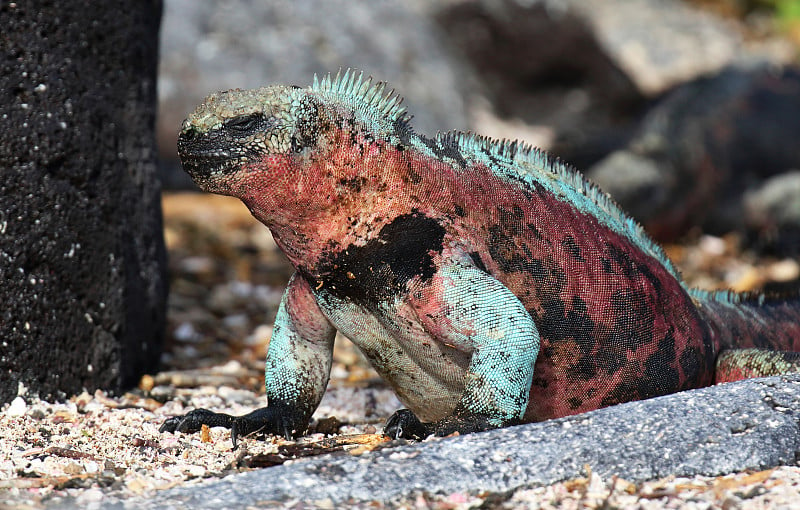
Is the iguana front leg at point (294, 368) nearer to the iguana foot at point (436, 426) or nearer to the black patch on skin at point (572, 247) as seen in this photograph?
the iguana foot at point (436, 426)

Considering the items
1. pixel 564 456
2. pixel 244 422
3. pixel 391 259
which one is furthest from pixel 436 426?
pixel 244 422

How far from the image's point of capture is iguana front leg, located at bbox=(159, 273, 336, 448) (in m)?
3.92

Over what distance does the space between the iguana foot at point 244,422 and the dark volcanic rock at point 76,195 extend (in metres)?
0.99

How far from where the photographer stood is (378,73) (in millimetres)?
10688

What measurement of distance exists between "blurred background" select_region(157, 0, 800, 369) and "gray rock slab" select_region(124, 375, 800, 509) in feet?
13.4

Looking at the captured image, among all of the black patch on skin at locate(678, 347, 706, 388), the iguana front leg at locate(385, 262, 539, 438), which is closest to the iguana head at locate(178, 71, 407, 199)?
the iguana front leg at locate(385, 262, 539, 438)

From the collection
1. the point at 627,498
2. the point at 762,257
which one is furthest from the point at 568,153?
the point at 627,498

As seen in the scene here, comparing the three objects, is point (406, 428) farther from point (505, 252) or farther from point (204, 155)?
point (204, 155)

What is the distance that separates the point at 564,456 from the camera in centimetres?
310

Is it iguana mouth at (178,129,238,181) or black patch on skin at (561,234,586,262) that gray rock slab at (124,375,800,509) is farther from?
iguana mouth at (178,129,238,181)

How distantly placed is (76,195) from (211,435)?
1600mm

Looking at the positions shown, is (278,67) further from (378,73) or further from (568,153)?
(568,153)

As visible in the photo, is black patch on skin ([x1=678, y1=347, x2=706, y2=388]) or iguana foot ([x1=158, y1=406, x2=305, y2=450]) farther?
black patch on skin ([x1=678, y1=347, x2=706, y2=388])

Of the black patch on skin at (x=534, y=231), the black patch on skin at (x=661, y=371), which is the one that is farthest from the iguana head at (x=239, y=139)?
the black patch on skin at (x=661, y=371)
